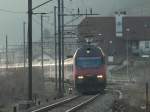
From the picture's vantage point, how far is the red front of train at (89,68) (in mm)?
46625

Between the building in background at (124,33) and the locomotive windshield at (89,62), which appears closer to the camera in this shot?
the locomotive windshield at (89,62)

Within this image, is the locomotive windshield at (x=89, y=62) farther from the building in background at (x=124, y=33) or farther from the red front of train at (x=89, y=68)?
the building in background at (x=124, y=33)

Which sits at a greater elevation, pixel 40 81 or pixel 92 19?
pixel 92 19

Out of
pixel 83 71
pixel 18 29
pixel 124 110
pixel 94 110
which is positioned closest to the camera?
pixel 124 110

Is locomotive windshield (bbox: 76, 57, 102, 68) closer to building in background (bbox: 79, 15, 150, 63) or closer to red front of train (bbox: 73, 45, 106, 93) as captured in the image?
red front of train (bbox: 73, 45, 106, 93)

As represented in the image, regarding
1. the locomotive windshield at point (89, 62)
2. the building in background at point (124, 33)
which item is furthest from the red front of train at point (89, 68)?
the building in background at point (124, 33)

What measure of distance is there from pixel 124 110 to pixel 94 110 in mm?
2316

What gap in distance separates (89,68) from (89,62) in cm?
46

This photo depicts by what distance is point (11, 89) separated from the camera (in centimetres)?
6112

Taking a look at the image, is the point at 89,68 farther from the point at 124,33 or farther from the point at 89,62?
the point at 124,33

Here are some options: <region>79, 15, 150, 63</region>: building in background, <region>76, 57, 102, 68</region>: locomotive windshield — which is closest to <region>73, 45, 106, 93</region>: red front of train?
<region>76, 57, 102, 68</region>: locomotive windshield

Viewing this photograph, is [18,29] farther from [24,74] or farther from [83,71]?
[83,71]

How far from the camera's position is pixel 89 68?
4684cm

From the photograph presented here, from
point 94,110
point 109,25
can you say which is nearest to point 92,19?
point 109,25
